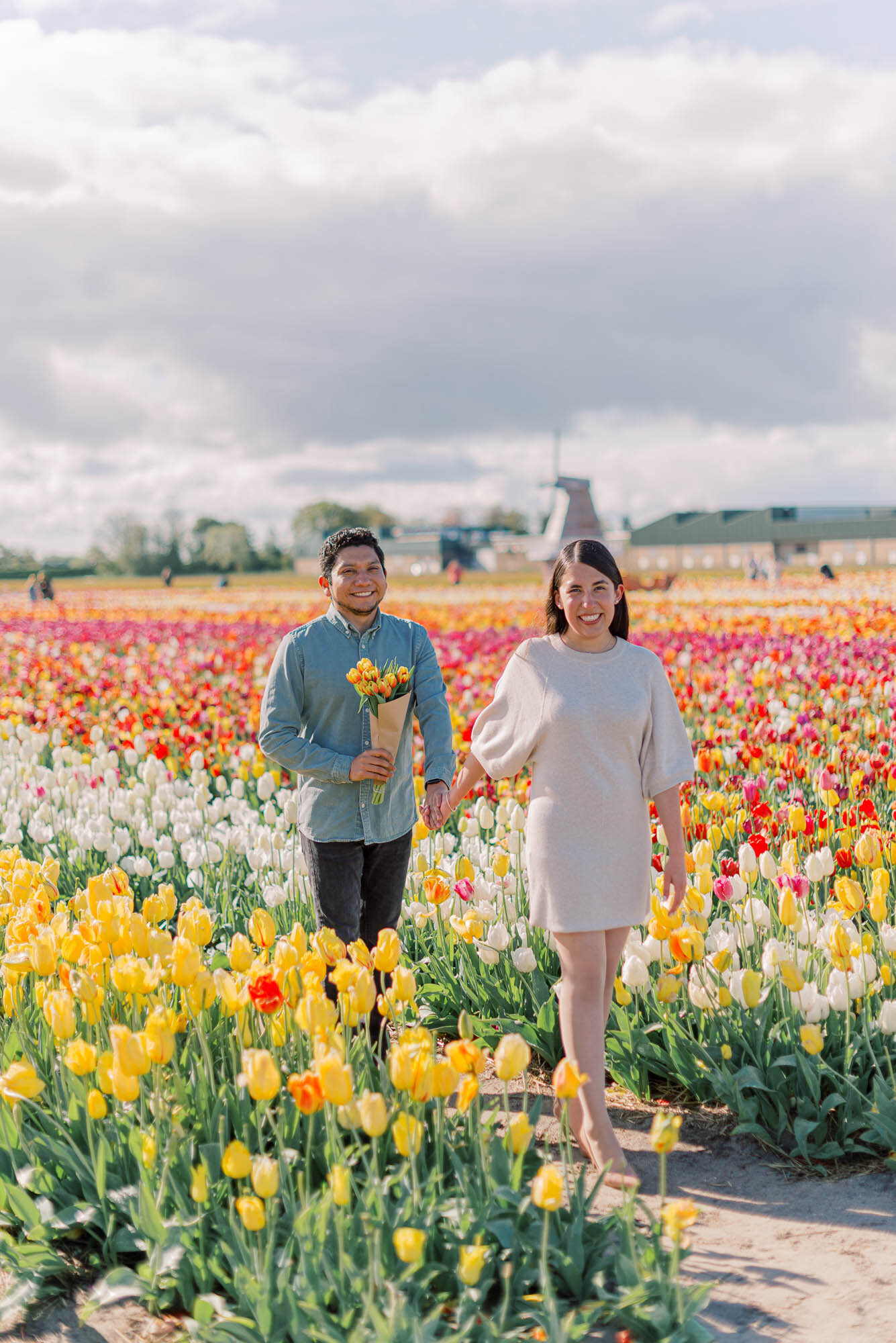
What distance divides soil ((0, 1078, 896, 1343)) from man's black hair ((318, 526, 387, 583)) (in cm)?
183

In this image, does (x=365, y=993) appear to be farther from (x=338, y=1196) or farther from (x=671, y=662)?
(x=671, y=662)

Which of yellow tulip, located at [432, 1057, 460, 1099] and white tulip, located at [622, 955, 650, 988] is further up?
yellow tulip, located at [432, 1057, 460, 1099]

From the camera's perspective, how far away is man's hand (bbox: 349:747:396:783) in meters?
3.43

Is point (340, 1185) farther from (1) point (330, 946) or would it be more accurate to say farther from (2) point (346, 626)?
(2) point (346, 626)

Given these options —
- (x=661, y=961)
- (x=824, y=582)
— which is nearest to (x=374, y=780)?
(x=661, y=961)

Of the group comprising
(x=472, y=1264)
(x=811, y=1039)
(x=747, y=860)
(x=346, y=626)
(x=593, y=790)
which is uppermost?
(x=346, y=626)

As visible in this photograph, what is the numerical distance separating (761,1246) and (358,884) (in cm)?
155

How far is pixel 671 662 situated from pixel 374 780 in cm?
655

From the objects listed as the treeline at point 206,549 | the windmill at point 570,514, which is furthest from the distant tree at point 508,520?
the windmill at point 570,514

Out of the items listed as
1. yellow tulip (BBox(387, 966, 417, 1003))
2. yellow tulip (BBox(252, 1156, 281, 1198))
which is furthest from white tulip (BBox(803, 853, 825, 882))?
yellow tulip (BBox(252, 1156, 281, 1198))

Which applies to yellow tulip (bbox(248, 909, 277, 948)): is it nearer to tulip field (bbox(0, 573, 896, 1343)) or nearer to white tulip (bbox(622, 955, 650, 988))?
tulip field (bbox(0, 573, 896, 1343))

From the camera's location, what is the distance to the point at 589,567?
3.07m

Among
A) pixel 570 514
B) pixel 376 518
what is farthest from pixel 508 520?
pixel 570 514

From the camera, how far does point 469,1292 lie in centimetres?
229
